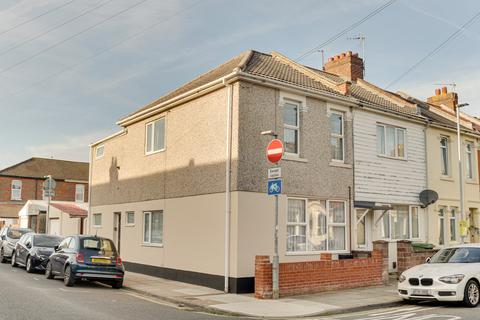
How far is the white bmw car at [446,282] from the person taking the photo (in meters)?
11.6

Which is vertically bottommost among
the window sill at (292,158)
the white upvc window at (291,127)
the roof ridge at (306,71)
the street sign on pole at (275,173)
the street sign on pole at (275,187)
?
the street sign on pole at (275,187)

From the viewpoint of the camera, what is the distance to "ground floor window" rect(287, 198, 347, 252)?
1575 cm

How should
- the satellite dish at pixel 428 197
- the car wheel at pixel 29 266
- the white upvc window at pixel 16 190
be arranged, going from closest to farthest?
the car wheel at pixel 29 266 < the satellite dish at pixel 428 197 < the white upvc window at pixel 16 190

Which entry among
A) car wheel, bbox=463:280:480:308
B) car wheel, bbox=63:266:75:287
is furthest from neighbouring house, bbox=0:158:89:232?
car wheel, bbox=463:280:480:308

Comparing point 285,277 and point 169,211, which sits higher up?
point 169,211

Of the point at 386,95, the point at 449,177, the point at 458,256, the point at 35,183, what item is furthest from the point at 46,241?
the point at 35,183

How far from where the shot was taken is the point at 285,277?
43.3 feet

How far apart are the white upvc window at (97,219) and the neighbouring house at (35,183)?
24866 mm

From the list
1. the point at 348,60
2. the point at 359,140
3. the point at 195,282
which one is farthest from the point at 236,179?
the point at 348,60

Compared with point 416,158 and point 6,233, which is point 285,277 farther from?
point 6,233

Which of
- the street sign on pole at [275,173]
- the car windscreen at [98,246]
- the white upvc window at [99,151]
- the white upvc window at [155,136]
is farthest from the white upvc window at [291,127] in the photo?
the white upvc window at [99,151]

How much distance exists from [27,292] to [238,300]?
546cm

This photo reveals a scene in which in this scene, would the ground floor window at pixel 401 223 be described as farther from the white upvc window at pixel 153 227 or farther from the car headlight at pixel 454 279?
the white upvc window at pixel 153 227

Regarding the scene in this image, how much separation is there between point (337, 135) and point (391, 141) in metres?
3.41
